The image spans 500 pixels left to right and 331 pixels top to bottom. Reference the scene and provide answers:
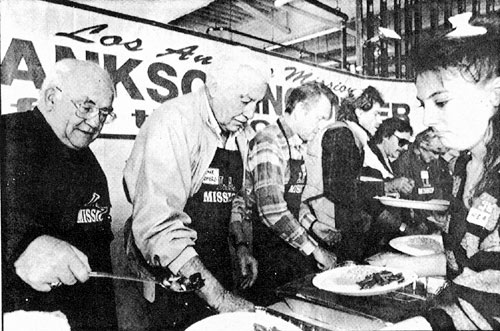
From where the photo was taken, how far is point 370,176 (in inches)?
62.4

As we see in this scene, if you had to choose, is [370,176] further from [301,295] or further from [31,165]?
[31,165]

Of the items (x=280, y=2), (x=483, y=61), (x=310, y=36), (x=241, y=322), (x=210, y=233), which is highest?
(x=280, y=2)

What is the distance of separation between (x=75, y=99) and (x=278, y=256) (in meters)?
0.83

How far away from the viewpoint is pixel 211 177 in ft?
4.50

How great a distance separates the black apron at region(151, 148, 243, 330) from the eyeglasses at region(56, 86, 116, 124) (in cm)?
34

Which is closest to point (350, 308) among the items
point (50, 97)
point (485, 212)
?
point (485, 212)

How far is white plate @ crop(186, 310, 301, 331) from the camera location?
1129 millimetres

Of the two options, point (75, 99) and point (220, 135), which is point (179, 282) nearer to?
point (220, 135)

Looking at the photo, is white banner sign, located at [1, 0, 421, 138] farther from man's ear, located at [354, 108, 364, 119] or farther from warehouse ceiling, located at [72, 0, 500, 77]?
man's ear, located at [354, 108, 364, 119]

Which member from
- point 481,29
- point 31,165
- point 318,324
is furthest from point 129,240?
point 481,29

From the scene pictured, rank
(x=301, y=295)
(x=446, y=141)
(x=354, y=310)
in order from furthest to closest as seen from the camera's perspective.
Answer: (x=446, y=141)
(x=301, y=295)
(x=354, y=310)

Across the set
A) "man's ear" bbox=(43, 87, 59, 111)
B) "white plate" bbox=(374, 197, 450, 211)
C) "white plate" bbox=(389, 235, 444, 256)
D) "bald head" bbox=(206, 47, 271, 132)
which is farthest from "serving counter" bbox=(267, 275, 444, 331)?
"man's ear" bbox=(43, 87, 59, 111)

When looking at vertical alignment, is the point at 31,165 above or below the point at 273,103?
below

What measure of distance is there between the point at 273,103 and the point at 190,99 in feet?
0.98
